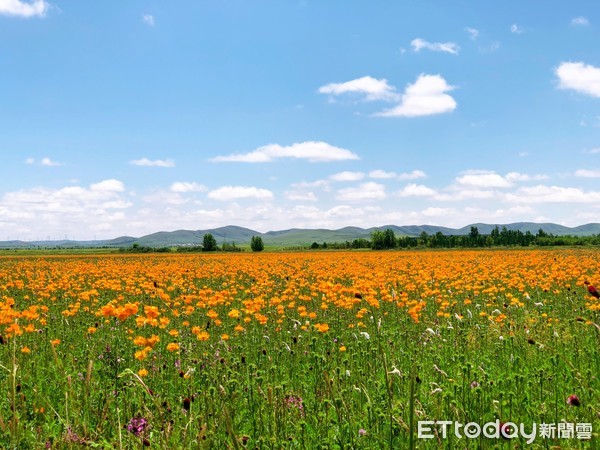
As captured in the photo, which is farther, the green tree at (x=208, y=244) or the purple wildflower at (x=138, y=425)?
→ the green tree at (x=208, y=244)

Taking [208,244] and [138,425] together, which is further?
[208,244]

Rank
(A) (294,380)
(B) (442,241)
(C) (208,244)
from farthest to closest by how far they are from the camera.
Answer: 1. (B) (442,241)
2. (C) (208,244)
3. (A) (294,380)

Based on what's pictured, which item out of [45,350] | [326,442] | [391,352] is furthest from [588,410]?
[45,350]

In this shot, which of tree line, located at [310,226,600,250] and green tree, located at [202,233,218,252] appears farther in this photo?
tree line, located at [310,226,600,250]

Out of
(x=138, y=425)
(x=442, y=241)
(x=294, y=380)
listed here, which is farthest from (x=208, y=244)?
(x=138, y=425)

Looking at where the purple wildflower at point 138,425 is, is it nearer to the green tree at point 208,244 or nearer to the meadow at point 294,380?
the meadow at point 294,380

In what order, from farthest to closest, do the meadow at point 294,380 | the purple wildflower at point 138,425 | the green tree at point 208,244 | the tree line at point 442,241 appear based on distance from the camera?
the tree line at point 442,241, the green tree at point 208,244, the purple wildflower at point 138,425, the meadow at point 294,380

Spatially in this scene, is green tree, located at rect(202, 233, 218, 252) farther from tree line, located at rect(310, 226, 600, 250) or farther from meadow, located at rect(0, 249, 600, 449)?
meadow, located at rect(0, 249, 600, 449)

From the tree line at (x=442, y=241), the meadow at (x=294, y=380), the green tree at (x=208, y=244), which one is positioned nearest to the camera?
the meadow at (x=294, y=380)

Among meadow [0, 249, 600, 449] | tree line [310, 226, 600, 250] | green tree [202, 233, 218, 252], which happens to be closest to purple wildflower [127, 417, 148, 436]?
meadow [0, 249, 600, 449]

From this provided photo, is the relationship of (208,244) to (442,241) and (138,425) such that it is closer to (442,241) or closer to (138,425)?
(442,241)

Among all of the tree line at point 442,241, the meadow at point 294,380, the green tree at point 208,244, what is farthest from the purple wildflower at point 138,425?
the green tree at point 208,244

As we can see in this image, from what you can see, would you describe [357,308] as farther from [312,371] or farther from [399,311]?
[312,371]

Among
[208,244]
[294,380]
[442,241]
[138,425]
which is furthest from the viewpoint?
[442,241]
